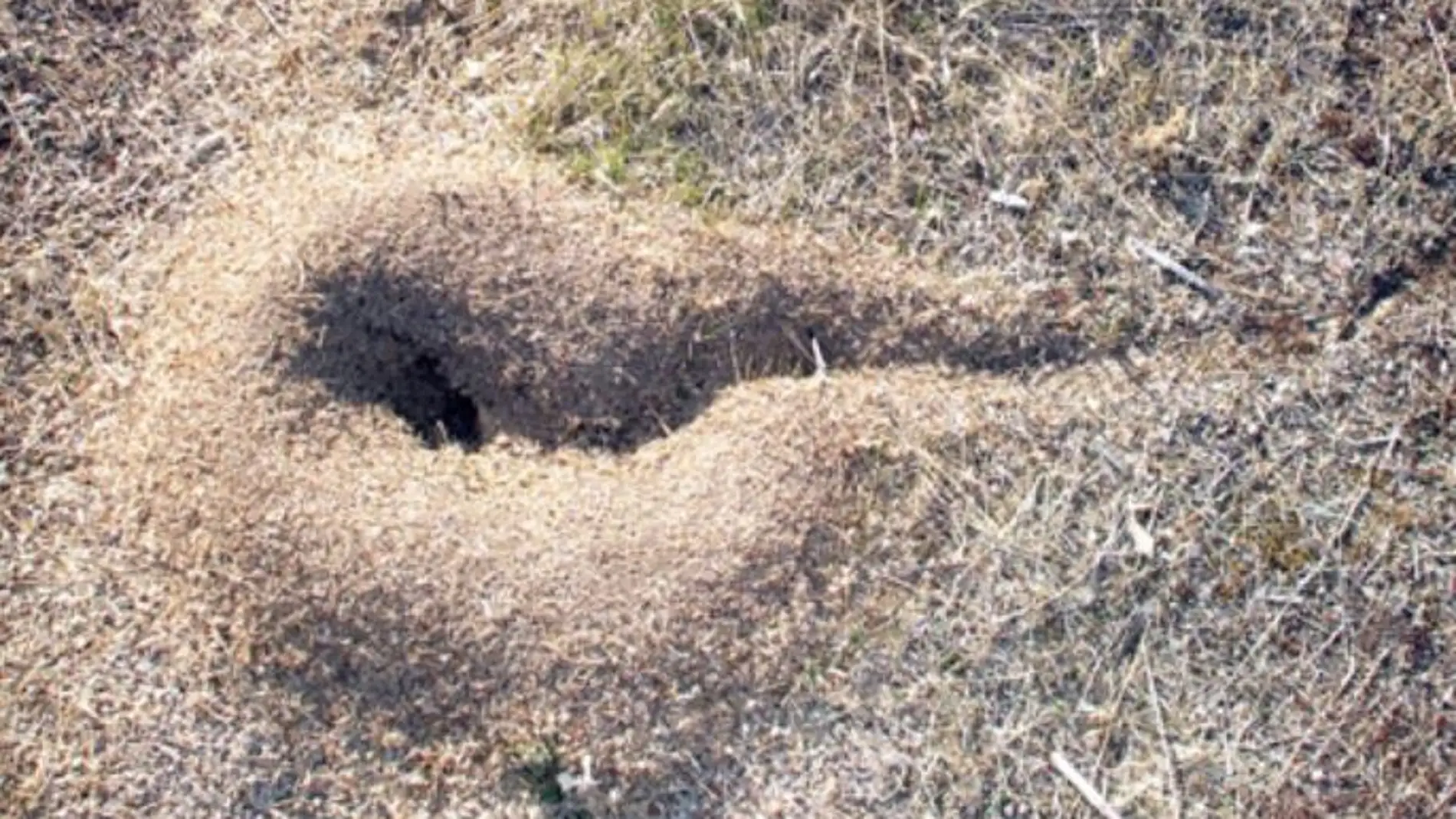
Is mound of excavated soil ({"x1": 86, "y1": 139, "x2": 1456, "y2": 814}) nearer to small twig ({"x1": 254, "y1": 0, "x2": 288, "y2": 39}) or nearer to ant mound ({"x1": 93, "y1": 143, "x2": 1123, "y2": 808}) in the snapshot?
ant mound ({"x1": 93, "y1": 143, "x2": 1123, "y2": 808})

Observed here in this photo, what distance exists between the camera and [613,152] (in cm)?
370

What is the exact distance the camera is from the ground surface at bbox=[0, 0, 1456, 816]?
3457 millimetres

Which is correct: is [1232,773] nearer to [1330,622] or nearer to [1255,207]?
[1330,622]

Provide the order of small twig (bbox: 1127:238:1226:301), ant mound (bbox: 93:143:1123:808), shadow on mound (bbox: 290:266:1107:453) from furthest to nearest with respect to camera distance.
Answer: small twig (bbox: 1127:238:1226:301), shadow on mound (bbox: 290:266:1107:453), ant mound (bbox: 93:143:1123:808)

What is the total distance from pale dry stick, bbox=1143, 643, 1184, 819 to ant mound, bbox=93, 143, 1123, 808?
69 centimetres

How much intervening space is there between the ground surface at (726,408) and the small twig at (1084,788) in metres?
0.05

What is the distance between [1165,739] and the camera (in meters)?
3.54

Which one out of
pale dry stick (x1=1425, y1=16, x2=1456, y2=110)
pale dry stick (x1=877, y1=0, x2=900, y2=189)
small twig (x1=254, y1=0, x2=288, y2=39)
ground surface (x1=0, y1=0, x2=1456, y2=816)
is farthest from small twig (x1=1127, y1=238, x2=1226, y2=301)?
small twig (x1=254, y1=0, x2=288, y2=39)

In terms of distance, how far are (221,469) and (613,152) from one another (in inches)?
45.2

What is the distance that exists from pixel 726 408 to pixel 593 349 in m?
0.33

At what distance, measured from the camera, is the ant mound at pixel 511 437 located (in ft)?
11.2

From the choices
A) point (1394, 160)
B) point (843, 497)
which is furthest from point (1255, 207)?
point (843, 497)

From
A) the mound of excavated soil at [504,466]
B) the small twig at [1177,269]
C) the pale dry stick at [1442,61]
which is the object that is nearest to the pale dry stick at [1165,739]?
the mound of excavated soil at [504,466]

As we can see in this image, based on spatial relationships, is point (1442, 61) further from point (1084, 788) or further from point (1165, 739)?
point (1084, 788)
